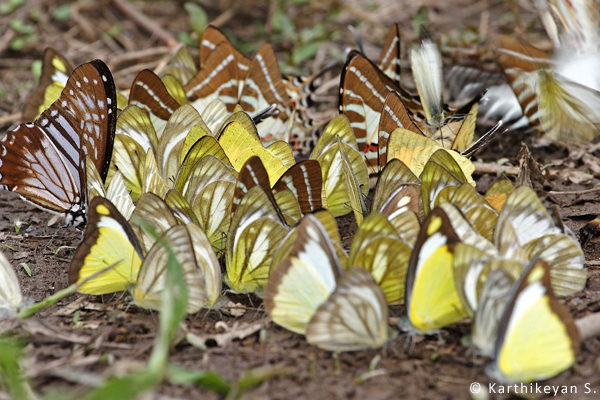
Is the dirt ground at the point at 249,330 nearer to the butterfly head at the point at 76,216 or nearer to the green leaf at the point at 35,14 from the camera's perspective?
the butterfly head at the point at 76,216

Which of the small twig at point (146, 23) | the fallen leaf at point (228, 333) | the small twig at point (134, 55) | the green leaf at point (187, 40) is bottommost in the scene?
the fallen leaf at point (228, 333)

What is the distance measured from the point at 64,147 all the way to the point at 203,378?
1.70 m

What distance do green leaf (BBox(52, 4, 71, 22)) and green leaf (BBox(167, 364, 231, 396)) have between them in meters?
4.63

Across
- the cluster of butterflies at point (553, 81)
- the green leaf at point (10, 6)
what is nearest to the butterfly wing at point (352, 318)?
the cluster of butterflies at point (553, 81)

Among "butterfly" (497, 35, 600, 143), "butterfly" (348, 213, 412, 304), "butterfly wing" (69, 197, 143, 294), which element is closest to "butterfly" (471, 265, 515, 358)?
"butterfly" (348, 213, 412, 304)

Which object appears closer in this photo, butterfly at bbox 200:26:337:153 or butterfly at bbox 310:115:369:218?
butterfly at bbox 310:115:369:218

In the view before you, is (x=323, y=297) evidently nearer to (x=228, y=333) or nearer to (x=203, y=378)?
(x=228, y=333)

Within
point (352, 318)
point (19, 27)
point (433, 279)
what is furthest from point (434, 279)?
point (19, 27)

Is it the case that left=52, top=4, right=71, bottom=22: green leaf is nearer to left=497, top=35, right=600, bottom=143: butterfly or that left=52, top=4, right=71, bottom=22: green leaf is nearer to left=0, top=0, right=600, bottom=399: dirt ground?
left=0, top=0, right=600, bottom=399: dirt ground

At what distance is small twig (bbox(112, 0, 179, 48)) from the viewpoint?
4.73 meters

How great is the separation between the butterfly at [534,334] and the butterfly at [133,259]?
112 cm

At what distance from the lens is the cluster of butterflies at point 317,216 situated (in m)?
1.76

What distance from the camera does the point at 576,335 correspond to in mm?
1653

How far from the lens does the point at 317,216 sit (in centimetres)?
195
